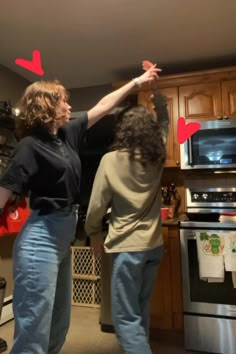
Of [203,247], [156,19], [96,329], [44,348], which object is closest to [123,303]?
[44,348]

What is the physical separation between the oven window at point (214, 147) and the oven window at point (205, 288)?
2.40ft

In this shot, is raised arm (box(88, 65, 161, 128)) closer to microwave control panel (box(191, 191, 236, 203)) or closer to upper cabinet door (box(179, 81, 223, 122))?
upper cabinet door (box(179, 81, 223, 122))

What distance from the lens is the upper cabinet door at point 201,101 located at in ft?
8.63

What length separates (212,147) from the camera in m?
2.54

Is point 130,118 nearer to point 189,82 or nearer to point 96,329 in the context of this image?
point 189,82

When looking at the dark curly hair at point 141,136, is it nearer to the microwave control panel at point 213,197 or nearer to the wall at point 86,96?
the microwave control panel at point 213,197

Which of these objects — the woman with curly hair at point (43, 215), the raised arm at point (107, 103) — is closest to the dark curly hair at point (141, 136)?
the raised arm at point (107, 103)

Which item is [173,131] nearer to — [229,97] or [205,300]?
[229,97]

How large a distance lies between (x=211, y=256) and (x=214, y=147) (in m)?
0.92

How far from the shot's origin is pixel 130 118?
1547 mm

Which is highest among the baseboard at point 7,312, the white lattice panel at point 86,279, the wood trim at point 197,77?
the wood trim at point 197,77

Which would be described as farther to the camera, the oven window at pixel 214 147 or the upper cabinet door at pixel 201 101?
the upper cabinet door at pixel 201 101

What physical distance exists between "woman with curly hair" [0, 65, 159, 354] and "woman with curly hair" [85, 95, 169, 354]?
28 cm

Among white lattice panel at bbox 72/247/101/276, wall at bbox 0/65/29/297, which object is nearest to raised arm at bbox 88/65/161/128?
wall at bbox 0/65/29/297
